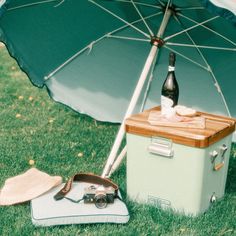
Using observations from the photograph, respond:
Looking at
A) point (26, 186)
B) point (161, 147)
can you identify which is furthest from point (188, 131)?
point (26, 186)

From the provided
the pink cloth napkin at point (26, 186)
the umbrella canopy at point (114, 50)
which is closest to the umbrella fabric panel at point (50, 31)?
the umbrella canopy at point (114, 50)

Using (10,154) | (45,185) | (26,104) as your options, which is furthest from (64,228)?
(26,104)

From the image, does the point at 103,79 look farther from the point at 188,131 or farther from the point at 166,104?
the point at 188,131

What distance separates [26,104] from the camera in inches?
239

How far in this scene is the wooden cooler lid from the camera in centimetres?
330

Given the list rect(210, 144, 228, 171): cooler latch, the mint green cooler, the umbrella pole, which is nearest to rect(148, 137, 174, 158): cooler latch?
the mint green cooler

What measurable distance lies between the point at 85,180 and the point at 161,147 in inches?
25.9

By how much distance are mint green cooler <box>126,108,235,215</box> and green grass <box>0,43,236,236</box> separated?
94mm

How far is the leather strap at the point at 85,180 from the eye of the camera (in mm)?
3568

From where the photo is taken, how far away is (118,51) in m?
4.80

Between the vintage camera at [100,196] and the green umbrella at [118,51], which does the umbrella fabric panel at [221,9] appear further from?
the vintage camera at [100,196]

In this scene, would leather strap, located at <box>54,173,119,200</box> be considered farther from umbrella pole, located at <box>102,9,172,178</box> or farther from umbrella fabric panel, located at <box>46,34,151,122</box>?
umbrella fabric panel, located at <box>46,34,151,122</box>

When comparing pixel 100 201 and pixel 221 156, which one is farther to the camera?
pixel 221 156

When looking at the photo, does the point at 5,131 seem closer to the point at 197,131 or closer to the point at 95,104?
the point at 95,104
